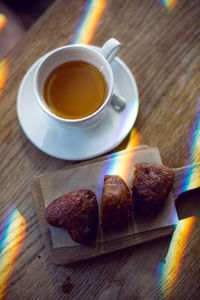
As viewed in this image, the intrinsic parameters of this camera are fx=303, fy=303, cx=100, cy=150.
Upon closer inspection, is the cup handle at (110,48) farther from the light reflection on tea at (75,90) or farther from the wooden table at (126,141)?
the wooden table at (126,141)

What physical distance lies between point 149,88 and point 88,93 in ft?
0.73

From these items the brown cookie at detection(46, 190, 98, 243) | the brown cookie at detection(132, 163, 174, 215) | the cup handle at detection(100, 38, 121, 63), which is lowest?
the brown cookie at detection(132, 163, 174, 215)

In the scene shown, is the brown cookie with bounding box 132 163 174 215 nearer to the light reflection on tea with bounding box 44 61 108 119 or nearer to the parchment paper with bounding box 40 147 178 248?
the parchment paper with bounding box 40 147 178 248

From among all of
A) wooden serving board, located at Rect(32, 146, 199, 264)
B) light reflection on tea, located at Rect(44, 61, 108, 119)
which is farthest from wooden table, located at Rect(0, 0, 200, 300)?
light reflection on tea, located at Rect(44, 61, 108, 119)

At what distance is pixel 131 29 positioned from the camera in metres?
1.03

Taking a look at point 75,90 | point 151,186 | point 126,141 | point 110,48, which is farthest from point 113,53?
point 151,186

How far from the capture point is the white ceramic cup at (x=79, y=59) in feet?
2.76

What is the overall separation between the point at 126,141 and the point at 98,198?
0.68 feet

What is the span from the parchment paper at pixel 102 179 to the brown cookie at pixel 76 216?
0.14ft

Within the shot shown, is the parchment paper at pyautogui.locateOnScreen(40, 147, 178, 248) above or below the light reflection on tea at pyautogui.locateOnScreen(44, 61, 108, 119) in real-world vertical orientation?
below

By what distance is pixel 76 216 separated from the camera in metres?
0.87

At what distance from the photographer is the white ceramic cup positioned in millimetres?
842

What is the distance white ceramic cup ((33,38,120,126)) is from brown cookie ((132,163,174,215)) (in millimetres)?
213

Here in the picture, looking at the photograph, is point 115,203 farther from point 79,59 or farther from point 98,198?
point 79,59
